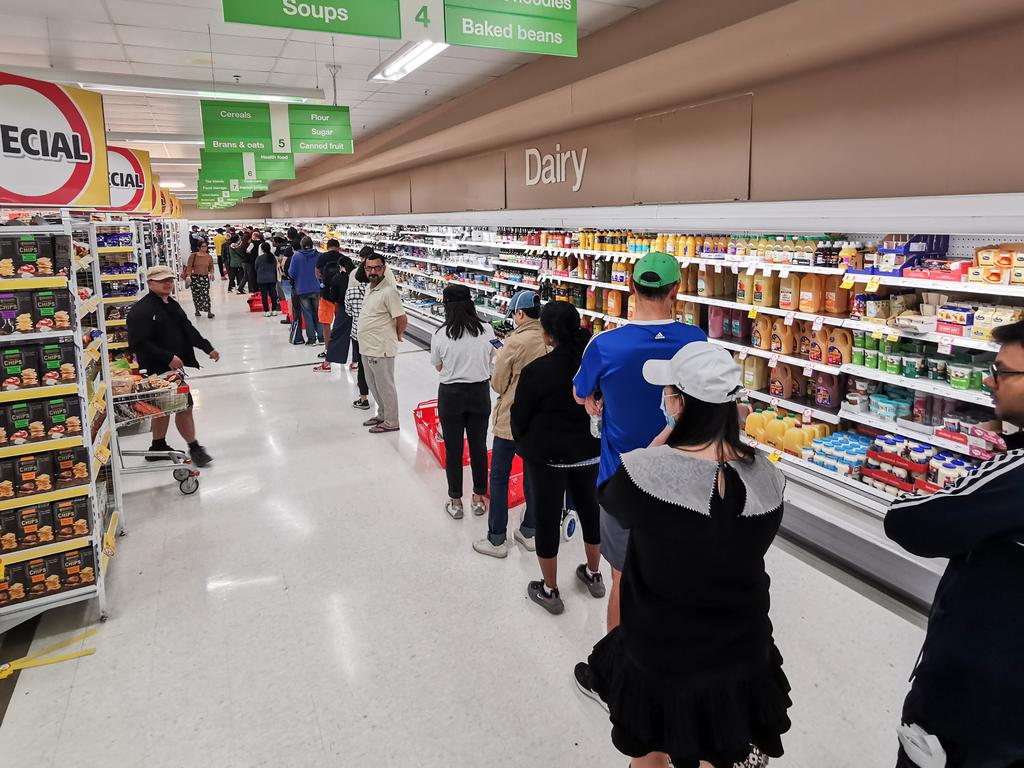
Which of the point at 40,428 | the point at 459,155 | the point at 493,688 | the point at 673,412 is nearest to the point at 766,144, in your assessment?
the point at 673,412

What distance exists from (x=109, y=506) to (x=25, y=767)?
83.9 inches

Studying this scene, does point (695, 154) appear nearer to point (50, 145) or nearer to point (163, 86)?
point (50, 145)

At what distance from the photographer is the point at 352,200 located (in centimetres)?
1744

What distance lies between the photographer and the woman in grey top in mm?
4293

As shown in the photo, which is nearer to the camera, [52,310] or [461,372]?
[52,310]

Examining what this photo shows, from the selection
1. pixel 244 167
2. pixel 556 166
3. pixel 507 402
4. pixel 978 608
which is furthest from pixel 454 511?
pixel 244 167

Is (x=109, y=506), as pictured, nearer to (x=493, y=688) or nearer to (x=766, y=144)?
(x=493, y=688)

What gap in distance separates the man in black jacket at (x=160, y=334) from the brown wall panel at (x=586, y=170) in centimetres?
405

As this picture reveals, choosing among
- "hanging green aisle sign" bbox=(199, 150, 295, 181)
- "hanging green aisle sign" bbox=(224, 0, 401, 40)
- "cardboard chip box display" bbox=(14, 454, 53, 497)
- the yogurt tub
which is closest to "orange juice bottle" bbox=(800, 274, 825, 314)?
the yogurt tub

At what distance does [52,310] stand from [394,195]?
1120 cm

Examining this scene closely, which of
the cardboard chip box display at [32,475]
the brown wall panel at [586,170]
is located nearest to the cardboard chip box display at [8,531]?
the cardboard chip box display at [32,475]

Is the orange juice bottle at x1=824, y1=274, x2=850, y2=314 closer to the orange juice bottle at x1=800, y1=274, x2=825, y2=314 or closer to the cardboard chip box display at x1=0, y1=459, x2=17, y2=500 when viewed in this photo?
the orange juice bottle at x1=800, y1=274, x2=825, y2=314

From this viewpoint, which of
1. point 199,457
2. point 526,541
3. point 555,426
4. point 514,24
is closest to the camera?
point 555,426

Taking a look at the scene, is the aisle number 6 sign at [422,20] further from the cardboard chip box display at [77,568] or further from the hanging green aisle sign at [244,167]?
the hanging green aisle sign at [244,167]
